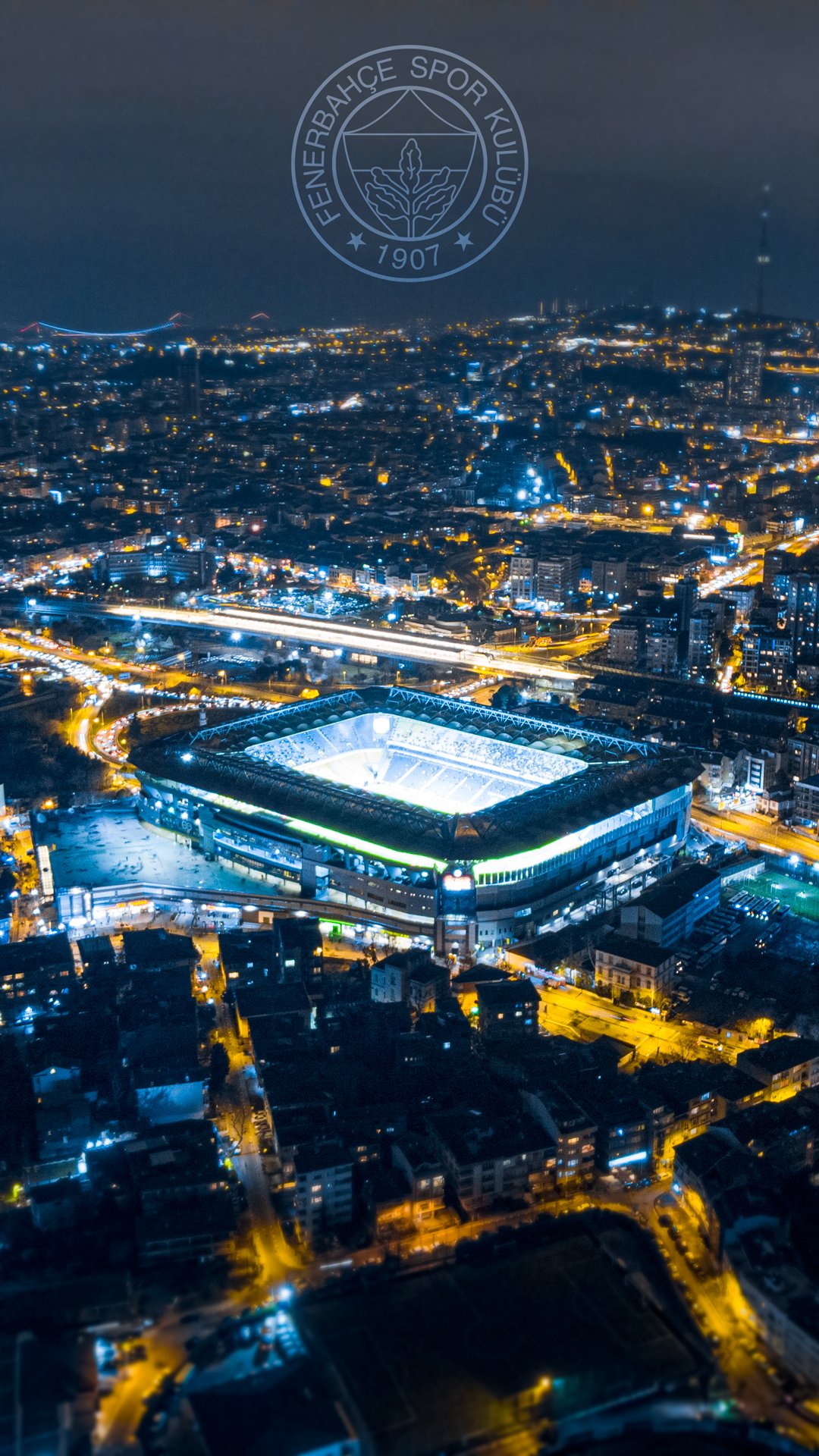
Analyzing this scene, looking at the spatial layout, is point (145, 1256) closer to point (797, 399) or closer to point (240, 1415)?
point (240, 1415)

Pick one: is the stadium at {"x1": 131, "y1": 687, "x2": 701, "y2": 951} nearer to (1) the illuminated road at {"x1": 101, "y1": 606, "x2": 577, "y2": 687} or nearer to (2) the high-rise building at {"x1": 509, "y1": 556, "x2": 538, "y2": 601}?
(1) the illuminated road at {"x1": 101, "y1": 606, "x2": 577, "y2": 687}

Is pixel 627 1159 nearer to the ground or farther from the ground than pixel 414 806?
nearer to the ground

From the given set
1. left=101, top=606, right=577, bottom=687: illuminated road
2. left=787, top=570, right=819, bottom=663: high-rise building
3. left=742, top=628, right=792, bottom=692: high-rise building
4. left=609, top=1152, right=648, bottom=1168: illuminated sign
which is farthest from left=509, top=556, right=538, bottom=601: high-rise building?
left=609, top=1152, right=648, bottom=1168: illuminated sign

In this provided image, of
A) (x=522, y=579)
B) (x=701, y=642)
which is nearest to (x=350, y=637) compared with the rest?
(x=522, y=579)

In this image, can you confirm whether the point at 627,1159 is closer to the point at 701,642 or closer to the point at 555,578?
the point at 701,642

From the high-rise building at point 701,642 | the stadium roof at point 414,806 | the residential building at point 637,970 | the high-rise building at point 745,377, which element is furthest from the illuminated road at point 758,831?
the high-rise building at point 745,377
